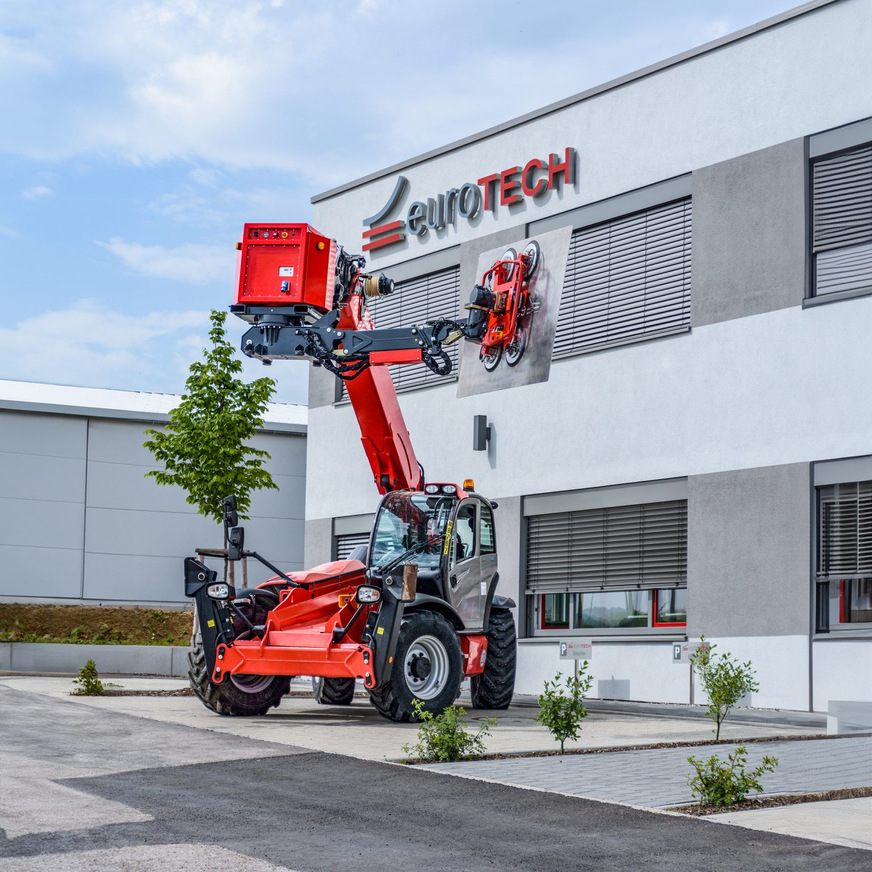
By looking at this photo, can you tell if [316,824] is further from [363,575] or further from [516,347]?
[516,347]

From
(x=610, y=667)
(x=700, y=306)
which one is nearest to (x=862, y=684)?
(x=610, y=667)

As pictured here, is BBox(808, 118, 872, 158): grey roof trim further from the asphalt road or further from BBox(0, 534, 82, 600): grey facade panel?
BBox(0, 534, 82, 600): grey facade panel

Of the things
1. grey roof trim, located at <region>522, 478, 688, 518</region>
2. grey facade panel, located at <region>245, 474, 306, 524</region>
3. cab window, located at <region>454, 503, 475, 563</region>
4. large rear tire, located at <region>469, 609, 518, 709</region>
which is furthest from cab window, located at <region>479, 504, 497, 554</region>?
grey facade panel, located at <region>245, 474, 306, 524</region>

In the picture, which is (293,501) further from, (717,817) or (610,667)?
(717,817)

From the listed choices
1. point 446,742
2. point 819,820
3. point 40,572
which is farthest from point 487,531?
point 40,572

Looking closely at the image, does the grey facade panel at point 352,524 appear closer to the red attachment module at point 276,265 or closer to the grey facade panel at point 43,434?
the grey facade panel at point 43,434

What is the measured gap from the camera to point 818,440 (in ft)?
57.4

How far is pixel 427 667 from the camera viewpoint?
48.5 feet

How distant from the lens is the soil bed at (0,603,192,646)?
30141 millimetres

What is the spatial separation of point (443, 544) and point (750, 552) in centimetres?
464

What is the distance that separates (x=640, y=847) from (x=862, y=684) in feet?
32.0

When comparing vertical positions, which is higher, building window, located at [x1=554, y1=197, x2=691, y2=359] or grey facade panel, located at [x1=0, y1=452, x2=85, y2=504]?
building window, located at [x1=554, y1=197, x2=691, y2=359]

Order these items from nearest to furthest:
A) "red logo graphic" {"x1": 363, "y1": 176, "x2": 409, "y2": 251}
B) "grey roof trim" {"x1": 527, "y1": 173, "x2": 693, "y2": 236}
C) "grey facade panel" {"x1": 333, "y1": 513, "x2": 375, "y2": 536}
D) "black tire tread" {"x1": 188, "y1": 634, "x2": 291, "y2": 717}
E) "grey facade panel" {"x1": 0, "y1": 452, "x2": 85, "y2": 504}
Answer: "black tire tread" {"x1": 188, "y1": 634, "x2": 291, "y2": 717}
"grey roof trim" {"x1": 527, "y1": 173, "x2": 693, "y2": 236}
"red logo graphic" {"x1": 363, "y1": 176, "x2": 409, "y2": 251}
"grey facade panel" {"x1": 333, "y1": 513, "x2": 375, "y2": 536}
"grey facade panel" {"x1": 0, "y1": 452, "x2": 85, "y2": 504}

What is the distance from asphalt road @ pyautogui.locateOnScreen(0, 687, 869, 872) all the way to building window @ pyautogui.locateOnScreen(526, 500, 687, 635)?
9171mm
